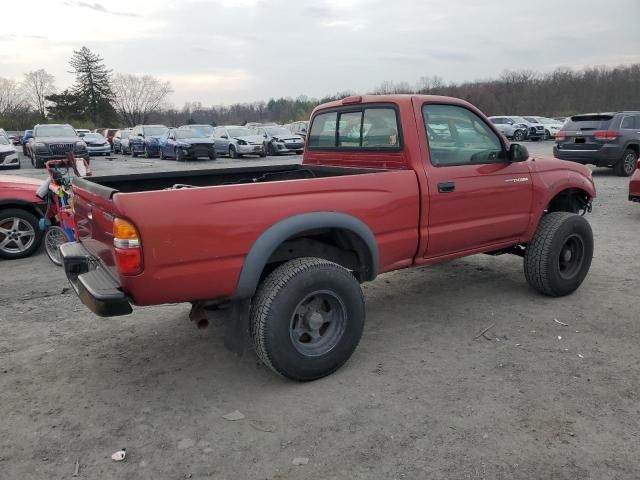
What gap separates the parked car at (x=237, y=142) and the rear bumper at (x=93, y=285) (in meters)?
20.5

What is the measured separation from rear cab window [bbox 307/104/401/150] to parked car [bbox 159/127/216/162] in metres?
18.1

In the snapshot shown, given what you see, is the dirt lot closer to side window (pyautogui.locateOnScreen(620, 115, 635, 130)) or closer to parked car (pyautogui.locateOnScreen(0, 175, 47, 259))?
parked car (pyautogui.locateOnScreen(0, 175, 47, 259))

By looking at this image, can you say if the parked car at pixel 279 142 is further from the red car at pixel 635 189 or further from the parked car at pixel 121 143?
the red car at pixel 635 189

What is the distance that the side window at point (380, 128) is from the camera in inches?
165

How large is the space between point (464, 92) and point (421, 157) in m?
71.1

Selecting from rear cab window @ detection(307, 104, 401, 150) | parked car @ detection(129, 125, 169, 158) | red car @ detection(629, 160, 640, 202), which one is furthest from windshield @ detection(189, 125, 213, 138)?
rear cab window @ detection(307, 104, 401, 150)

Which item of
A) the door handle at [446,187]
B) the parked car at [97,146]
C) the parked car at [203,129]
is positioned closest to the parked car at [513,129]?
the parked car at [203,129]

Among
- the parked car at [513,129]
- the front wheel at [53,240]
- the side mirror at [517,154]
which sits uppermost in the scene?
the parked car at [513,129]

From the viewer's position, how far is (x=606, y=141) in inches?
Result: 537

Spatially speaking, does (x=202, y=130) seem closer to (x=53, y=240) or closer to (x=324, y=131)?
(x=53, y=240)

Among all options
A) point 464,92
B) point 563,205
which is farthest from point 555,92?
point 563,205

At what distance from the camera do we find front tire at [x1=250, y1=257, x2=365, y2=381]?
3236 millimetres

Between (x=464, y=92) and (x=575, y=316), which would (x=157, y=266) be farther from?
(x=464, y=92)

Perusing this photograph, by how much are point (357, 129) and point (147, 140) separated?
953 inches
